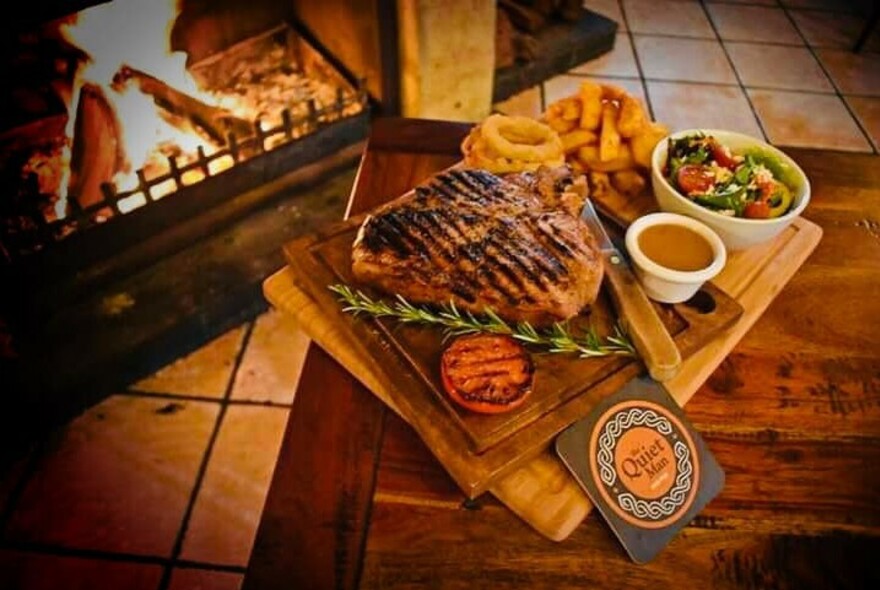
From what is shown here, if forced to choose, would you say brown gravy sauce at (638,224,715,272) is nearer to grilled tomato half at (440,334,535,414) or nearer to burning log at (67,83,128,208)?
grilled tomato half at (440,334,535,414)

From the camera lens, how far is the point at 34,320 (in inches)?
73.5

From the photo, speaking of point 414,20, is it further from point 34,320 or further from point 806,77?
point 806,77

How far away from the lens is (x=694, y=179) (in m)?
1.21

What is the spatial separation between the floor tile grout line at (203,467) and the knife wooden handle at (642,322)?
128cm

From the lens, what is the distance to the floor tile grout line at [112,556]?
1.69 meters

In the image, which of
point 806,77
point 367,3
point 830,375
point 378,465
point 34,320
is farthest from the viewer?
point 806,77

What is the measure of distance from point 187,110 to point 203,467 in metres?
1.04

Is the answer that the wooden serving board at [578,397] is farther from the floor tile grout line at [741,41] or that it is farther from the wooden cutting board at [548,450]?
the floor tile grout line at [741,41]

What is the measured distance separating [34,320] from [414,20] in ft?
4.66

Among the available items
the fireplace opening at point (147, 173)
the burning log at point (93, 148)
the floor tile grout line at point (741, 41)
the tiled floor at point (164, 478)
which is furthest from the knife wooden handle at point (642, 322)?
the floor tile grout line at point (741, 41)

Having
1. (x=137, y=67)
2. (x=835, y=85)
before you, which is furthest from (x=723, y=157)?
(x=835, y=85)

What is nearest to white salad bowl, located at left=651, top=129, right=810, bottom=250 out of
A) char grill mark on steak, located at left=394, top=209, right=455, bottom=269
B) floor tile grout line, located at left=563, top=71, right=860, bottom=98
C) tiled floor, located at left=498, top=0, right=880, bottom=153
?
char grill mark on steak, located at left=394, top=209, right=455, bottom=269

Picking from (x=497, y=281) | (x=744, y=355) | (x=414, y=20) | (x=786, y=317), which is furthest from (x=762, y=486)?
(x=414, y=20)

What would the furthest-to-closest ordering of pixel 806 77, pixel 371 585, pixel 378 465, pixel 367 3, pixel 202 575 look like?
1. pixel 806 77
2. pixel 367 3
3. pixel 202 575
4. pixel 378 465
5. pixel 371 585
